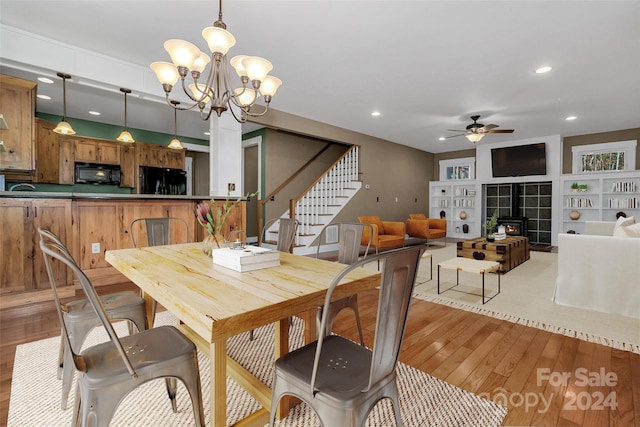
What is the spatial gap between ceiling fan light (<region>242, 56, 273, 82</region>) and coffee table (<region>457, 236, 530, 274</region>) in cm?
400

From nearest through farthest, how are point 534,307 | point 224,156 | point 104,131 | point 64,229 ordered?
point 534,307
point 64,229
point 224,156
point 104,131

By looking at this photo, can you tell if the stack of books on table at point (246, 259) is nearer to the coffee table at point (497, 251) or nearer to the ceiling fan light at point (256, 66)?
the ceiling fan light at point (256, 66)

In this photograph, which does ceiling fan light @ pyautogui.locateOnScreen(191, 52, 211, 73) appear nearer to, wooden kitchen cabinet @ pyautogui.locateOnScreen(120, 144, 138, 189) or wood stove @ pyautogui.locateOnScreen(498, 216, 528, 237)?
wooden kitchen cabinet @ pyautogui.locateOnScreen(120, 144, 138, 189)

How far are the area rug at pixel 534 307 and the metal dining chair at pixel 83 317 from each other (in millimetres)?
2786

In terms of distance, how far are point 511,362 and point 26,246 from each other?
176 inches

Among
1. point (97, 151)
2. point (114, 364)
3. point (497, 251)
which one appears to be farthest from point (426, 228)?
point (97, 151)

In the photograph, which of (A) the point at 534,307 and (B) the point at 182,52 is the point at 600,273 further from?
(B) the point at 182,52

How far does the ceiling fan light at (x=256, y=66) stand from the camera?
2.11m

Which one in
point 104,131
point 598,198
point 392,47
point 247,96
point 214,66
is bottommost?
point 598,198

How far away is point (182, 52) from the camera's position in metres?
1.97

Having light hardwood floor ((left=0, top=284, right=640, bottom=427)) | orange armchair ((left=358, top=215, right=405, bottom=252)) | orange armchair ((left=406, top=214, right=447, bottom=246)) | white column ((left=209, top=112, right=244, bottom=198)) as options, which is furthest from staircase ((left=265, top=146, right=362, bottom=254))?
light hardwood floor ((left=0, top=284, right=640, bottom=427))

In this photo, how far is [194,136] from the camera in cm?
742

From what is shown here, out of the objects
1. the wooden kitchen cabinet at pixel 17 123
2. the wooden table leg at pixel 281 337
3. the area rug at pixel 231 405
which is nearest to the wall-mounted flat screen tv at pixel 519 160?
the area rug at pixel 231 405

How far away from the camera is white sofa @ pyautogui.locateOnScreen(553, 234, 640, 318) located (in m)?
2.60
